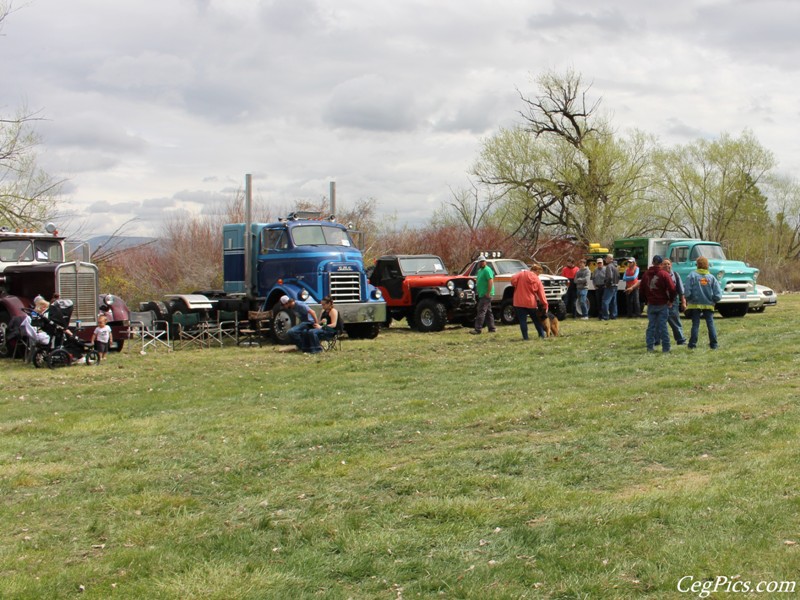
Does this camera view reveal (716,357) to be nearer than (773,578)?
No

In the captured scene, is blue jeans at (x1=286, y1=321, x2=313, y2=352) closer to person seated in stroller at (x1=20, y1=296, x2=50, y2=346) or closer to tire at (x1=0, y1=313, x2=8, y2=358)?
person seated in stroller at (x1=20, y1=296, x2=50, y2=346)

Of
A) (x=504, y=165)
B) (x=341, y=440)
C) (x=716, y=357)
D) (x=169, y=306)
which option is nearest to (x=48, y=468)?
(x=341, y=440)

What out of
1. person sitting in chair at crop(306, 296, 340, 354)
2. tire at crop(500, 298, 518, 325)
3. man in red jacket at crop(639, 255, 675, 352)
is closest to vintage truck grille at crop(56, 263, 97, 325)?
person sitting in chair at crop(306, 296, 340, 354)

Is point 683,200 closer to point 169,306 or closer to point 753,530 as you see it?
point 169,306

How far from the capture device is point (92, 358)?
15.4 meters

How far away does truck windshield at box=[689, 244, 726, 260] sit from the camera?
73.5ft

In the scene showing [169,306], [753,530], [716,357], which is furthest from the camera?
[169,306]

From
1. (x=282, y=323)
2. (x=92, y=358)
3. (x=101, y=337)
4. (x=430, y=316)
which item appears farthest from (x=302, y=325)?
(x=430, y=316)

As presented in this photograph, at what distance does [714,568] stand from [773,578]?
28 cm

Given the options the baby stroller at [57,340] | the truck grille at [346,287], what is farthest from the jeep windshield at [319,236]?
the baby stroller at [57,340]

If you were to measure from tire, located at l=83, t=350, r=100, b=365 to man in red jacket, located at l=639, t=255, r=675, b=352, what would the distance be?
953 centimetres

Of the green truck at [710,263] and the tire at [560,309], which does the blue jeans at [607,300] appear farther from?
the green truck at [710,263]

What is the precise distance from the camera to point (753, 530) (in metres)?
4.66

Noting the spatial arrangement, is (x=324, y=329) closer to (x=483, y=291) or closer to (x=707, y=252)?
(x=483, y=291)
